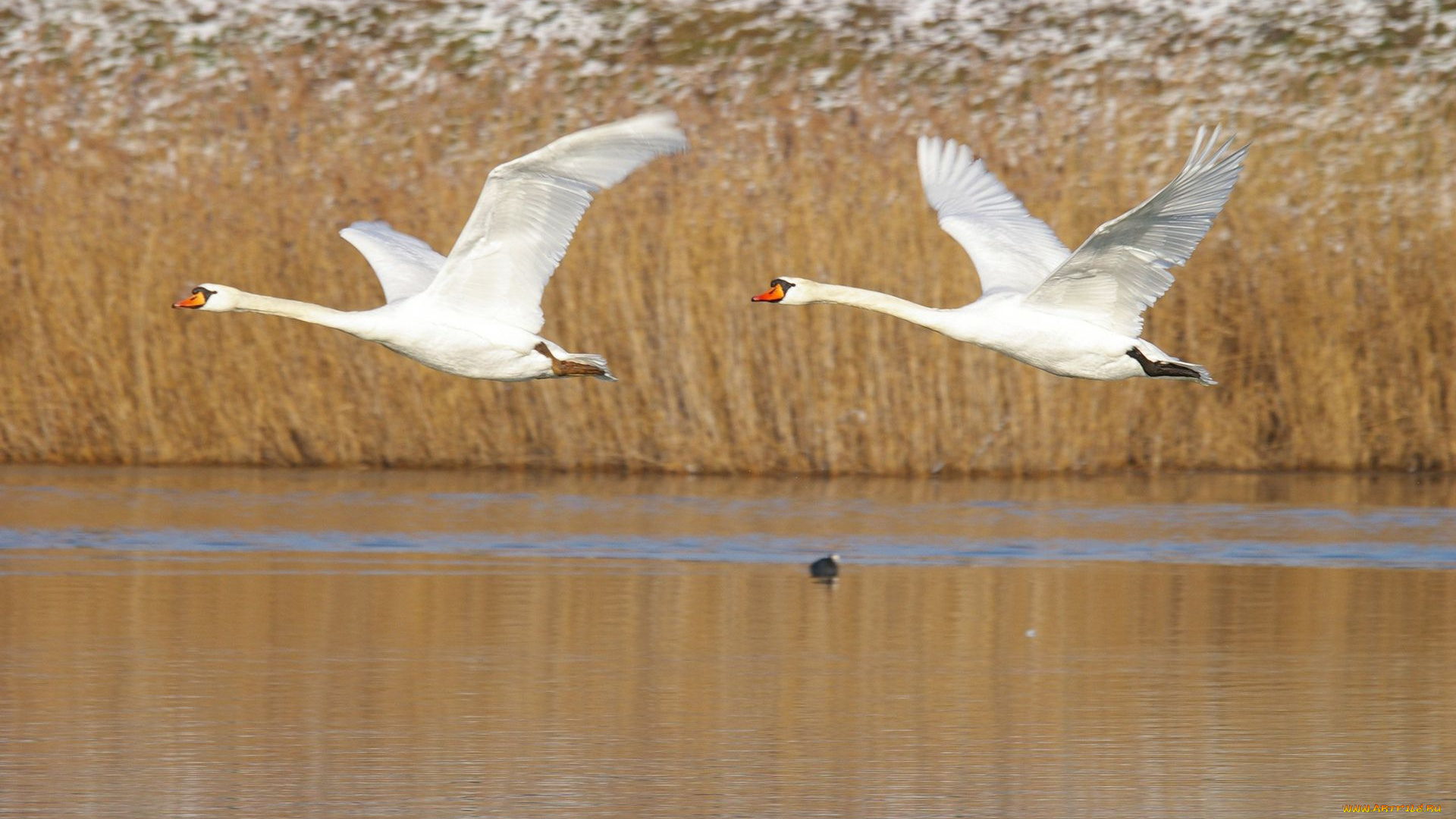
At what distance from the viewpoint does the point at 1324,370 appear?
1565 cm

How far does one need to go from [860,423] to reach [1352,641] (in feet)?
21.6

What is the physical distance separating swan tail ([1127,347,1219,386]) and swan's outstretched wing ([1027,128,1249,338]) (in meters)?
0.19

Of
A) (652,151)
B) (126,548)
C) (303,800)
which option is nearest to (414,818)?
(303,800)

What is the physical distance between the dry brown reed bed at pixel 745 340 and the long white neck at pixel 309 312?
4.69 metres

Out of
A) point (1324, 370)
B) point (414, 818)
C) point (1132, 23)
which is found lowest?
point (414, 818)

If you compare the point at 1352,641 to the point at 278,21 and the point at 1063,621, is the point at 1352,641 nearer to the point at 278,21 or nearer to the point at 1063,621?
the point at 1063,621

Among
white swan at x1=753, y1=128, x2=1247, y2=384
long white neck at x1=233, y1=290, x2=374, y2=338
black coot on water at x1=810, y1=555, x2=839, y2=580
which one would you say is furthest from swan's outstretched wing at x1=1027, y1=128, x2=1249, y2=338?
long white neck at x1=233, y1=290, x2=374, y2=338

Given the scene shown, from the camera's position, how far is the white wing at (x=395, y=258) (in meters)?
11.2

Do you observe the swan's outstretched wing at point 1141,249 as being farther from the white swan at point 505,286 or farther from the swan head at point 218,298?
the swan head at point 218,298

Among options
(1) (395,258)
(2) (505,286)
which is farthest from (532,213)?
(1) (395,258)

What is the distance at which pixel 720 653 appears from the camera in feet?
29.5

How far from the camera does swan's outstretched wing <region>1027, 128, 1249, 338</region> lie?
9344 mm

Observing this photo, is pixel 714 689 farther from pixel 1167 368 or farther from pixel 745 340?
pixel 745 340

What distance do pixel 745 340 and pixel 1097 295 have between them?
215 inches
